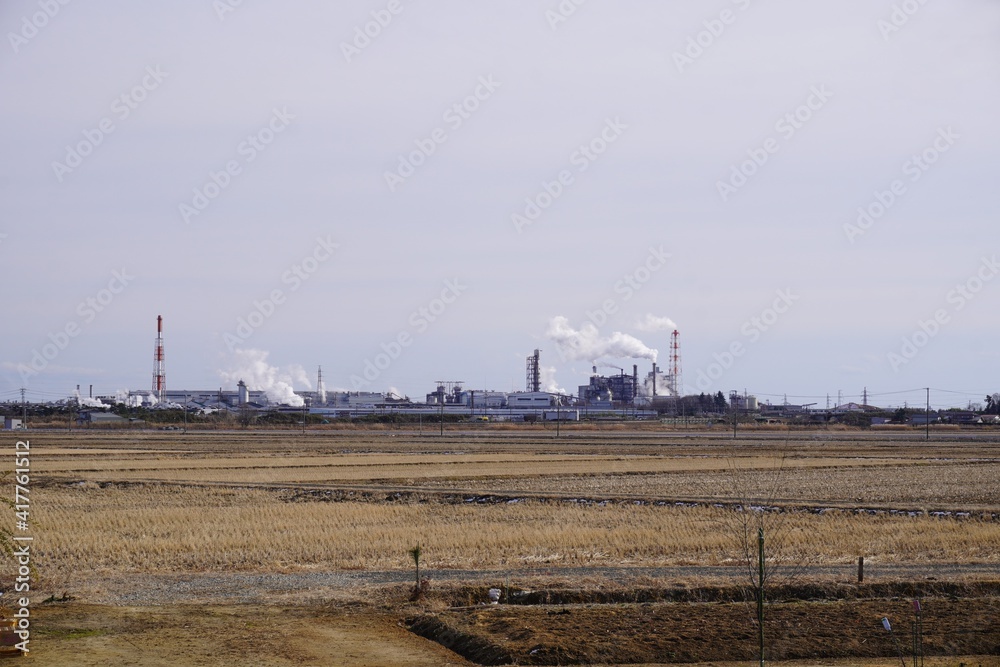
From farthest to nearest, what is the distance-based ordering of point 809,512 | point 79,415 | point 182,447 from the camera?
point 79,415 < point 182,447 < point 809,512

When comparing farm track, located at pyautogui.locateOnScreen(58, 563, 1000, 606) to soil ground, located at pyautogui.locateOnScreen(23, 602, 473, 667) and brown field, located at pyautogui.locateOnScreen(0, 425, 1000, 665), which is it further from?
soil ground, located at pyautogui.locateOnScreen(23, 602, 473, 667)

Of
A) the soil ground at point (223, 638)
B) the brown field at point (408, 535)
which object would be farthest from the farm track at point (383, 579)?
the soil ground at point (223, 638)

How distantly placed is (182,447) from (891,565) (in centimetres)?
5993

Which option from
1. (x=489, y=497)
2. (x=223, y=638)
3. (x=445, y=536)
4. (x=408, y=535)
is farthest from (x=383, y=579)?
(x=489, y=497)

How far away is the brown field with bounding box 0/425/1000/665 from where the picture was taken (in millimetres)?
15562

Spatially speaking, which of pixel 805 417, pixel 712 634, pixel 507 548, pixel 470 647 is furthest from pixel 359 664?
pixel 805 417

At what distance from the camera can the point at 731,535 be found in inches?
915

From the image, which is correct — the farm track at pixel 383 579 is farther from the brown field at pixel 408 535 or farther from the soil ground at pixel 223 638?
the soil ground at pixel 223 638

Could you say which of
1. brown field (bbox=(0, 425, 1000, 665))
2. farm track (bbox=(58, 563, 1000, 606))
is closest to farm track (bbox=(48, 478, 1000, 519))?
brown field (bbox=(0, 425, 1000, 665))

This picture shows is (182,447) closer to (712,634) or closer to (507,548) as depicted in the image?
(507,548)

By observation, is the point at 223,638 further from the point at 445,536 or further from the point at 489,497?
the point at 489,497

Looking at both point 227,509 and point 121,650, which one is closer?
point 121,650

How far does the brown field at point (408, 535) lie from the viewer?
613 inches

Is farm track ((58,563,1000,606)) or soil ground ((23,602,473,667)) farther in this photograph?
farm track ((58,563,1000,606))
